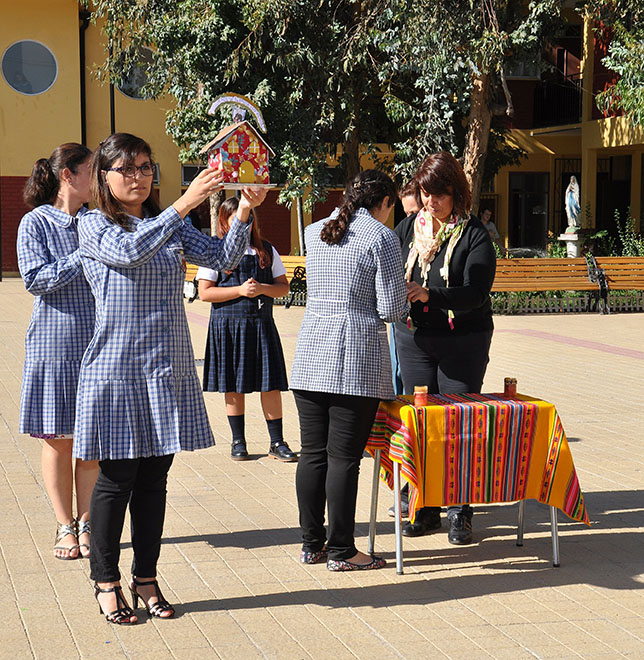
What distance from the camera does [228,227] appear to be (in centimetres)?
650

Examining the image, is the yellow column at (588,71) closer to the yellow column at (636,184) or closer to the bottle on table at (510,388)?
the yellow column at (636,184)

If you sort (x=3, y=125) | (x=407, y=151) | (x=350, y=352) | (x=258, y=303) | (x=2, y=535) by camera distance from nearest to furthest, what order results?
(x=350, y=352), (x=2, y=535), (x=258, y=303), (x=407, y=151), (x=3, y=125)

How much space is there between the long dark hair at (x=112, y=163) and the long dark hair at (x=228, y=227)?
89.3 inches

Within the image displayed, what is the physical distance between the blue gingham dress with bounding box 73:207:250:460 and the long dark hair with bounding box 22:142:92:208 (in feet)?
3.10

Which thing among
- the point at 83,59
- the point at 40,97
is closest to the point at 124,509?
the point at 40,97

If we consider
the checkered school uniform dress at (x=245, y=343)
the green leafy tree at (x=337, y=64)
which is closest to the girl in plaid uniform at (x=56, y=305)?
the checkered school uniform dress at (x=245, y=343)

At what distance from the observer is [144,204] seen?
4.27m

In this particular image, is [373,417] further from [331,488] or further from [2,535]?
[2,535]

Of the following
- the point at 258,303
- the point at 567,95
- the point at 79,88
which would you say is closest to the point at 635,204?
the point at 567,95

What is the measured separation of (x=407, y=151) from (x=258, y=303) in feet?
43.7

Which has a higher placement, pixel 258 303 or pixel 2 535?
pixel 258 303

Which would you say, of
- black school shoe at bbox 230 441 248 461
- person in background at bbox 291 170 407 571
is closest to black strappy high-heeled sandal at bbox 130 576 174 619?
person in background at bbox 291 170 407 571

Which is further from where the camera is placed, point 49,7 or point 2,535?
point 49,7

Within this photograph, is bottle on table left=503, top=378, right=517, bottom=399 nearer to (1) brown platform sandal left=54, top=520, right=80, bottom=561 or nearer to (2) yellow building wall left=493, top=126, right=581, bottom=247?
(1) brown platform sandal left=54, top=520, right=80, bottom=561
